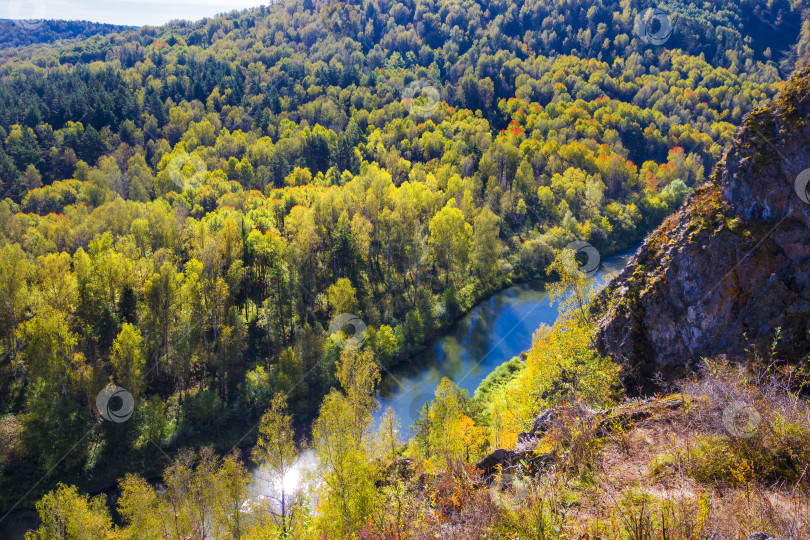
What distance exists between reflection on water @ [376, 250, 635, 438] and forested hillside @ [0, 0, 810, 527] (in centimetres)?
190

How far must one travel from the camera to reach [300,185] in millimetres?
70250

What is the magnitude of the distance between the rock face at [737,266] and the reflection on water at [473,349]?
523 inches

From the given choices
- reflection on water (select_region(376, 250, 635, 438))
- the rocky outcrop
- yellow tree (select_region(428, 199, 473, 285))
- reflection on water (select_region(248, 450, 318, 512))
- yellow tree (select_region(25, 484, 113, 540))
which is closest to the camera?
the rocky outcrop

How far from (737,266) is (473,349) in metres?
28.1

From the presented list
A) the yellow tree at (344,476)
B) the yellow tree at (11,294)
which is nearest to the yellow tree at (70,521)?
the yellow tree at (344,476)

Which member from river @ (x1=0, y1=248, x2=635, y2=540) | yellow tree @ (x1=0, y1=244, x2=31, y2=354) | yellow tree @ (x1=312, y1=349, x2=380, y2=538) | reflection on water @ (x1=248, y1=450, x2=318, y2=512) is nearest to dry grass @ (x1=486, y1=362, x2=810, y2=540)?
yellow tree @ (x1=312, y1=349, x2=380, y2=538)

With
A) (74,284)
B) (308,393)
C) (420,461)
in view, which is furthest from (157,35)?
(420,461)

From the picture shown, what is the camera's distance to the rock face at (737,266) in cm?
1634

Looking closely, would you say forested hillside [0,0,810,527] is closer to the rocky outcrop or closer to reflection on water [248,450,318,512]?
reflection on water [248,450,318,512]

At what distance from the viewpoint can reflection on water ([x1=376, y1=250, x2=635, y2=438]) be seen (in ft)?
123

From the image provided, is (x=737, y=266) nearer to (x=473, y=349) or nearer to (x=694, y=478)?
(x=694, y=478)

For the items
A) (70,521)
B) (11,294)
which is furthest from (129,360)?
(70,521)

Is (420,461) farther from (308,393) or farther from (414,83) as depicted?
(414,83)

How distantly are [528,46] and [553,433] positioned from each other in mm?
159097
